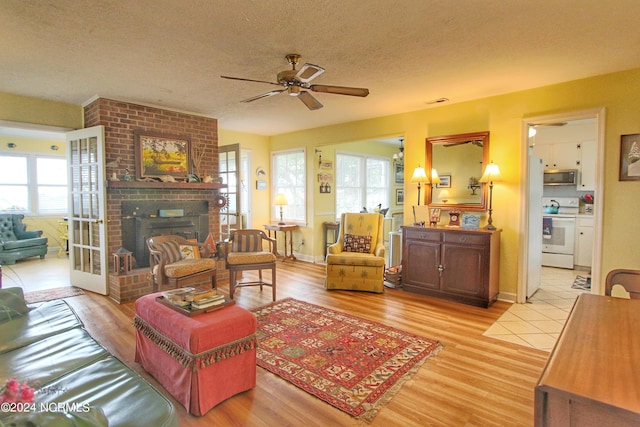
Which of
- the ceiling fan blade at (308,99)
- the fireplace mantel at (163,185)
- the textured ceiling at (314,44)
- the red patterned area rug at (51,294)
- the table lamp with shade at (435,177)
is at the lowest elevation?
the red patterned area rug at (51,294)

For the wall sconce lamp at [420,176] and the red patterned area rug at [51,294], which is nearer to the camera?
the red patterned area rug at [51,294]

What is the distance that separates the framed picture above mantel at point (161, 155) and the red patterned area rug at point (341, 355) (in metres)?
2.52

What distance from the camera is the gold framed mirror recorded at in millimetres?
4207

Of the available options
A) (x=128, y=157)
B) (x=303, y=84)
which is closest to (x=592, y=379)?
(x=303, y=84)

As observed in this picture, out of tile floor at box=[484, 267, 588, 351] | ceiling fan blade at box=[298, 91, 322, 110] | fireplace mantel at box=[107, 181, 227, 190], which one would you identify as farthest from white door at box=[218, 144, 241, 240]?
tile floor at box=[484, 267, 588, 351]

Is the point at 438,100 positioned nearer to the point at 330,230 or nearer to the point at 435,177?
the point at 435,177

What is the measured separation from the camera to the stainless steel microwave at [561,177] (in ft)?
18.8

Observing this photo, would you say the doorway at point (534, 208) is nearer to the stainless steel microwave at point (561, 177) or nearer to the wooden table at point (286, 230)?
the stainless steel microwave at point (561, 177)

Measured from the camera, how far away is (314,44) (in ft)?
8.76

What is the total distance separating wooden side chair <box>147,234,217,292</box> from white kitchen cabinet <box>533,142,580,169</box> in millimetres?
5929

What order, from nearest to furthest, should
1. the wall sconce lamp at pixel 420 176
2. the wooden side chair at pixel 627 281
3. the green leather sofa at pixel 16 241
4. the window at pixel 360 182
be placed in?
the wooden side chair at pixel 627 281 < the wall sconce lamp at pixel 420 176 < the green leather sofa at pixel 16 241 < the window at pixel 360 182

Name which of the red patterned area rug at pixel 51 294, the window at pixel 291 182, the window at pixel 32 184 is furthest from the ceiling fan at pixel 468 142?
the window at pixel 32 184

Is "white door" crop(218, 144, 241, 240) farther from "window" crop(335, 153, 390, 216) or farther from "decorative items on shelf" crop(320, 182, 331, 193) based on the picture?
"window" crop(335, 153, 390, 216)

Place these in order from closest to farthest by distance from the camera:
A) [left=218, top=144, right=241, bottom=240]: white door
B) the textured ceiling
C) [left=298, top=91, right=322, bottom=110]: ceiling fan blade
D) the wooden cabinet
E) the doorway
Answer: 1. the textured ceiling
2. [left=298, top=91, right=322, bottom=110]: ceiling fan blade
3. the doorway
4. the wooden cabinet
5. [left=218, top=144, right=241, bottom=240]: white door
